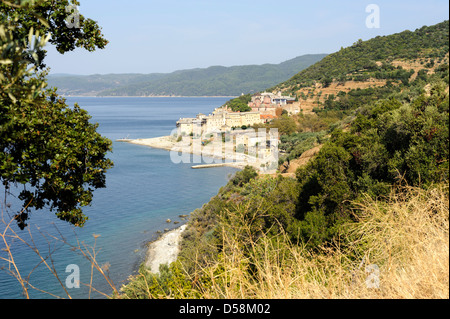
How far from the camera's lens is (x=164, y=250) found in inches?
816

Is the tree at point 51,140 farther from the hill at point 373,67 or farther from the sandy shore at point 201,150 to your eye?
the hill at point 373,67

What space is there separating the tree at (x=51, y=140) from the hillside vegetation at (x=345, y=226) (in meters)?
1.29

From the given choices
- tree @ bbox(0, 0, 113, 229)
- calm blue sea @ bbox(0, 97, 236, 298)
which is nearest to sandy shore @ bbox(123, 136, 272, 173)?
calm blue sea @ bbox(0, 97, 236, 298)

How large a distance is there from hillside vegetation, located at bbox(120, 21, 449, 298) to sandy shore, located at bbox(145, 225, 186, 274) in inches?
35.3

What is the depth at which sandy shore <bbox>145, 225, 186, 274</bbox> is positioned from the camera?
63.3ft

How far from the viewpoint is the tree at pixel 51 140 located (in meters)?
Result: 3.59

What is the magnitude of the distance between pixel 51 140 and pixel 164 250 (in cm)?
1771

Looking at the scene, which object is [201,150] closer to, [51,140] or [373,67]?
[373,67]

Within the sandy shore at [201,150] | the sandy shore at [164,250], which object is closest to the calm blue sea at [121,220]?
the sandy shore at [164,250]

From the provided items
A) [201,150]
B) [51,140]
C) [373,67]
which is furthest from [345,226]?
[373,67]

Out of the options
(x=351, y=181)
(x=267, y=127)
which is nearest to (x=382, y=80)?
(x=267, y=127)
